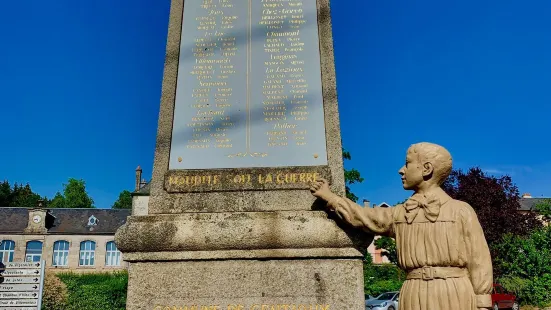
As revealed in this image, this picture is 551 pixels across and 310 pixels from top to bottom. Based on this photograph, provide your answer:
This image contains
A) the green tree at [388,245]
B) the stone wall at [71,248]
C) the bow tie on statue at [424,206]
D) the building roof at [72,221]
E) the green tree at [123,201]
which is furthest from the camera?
the green tree at [123,201]

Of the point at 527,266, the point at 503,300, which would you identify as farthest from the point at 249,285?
the point at 527,266

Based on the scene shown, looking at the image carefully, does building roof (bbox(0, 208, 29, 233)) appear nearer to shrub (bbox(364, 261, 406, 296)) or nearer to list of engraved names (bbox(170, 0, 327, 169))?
shrub (bbox(364, 261, 406, 296))

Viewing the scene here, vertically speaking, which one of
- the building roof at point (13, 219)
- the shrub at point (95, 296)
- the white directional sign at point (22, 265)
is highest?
the building roof at point (13, 219)

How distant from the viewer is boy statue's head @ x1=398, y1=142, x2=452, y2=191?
4109 millimetres

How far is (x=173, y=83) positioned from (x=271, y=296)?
9.06ft

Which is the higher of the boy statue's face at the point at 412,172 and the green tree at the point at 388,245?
the green tree at the point at 388,245

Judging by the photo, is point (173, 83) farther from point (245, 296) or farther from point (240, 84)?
point (245, 296)

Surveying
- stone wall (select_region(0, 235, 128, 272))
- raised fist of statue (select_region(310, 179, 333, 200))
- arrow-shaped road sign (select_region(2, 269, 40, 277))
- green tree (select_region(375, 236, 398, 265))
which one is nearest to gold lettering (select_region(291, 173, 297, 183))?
raised fist of statue (select_region(310, 179, 333, 200))

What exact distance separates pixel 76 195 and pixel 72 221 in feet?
82.4

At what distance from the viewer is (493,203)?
34.2 meters

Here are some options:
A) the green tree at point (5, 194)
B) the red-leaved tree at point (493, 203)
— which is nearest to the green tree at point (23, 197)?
the green tree at point (5, 194)

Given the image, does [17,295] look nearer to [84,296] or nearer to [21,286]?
[21,286]

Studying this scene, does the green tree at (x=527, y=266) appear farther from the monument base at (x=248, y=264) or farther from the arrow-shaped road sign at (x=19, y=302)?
the monument base at (x=248, y=264)

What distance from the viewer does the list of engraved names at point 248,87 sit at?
5.31 meters
